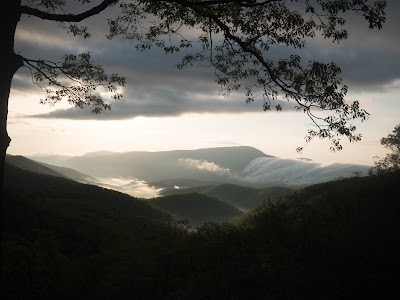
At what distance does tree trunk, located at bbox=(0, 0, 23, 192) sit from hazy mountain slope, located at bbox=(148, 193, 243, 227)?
103 m

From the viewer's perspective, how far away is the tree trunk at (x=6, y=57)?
29.6ft

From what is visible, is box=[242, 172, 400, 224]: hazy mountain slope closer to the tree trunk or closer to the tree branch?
the tree branch

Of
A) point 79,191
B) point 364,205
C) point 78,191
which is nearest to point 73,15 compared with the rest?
point 364,205

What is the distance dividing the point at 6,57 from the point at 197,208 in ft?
386

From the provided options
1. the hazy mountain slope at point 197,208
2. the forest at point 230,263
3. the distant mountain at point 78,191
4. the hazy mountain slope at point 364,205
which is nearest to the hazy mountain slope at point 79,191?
the distant mountain at point 78,191

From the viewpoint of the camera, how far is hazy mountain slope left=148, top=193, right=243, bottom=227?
115 m

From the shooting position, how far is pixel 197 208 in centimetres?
12431

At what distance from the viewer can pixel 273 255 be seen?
15148mm

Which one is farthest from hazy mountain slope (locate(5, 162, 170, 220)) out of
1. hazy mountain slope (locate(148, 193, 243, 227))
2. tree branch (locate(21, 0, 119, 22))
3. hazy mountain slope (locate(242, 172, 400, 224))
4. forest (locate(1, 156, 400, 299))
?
tree branch (locate(21, 0, 119, 22))

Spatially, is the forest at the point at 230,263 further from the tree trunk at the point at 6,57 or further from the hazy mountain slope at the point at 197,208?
the hazy mountain slope at the point at 197,208

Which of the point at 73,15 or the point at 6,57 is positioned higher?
the point at 73,15

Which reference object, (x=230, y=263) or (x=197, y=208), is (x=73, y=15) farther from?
(x=197, y=208)

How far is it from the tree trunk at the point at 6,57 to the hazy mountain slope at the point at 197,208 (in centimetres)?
10339

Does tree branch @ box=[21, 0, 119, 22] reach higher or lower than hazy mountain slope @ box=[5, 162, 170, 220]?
higher
